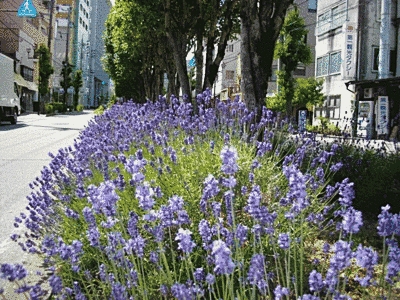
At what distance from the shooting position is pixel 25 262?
4.52 m

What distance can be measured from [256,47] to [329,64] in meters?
31.9

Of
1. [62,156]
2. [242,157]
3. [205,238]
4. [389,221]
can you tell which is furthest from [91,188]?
[62,156]

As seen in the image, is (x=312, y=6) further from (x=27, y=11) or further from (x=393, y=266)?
(x=393, y=266)

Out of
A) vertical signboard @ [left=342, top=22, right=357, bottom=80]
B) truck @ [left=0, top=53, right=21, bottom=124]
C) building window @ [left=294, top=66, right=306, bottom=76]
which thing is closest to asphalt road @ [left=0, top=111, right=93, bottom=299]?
truck @ [left=0, top=53, right=21, bottom=124]

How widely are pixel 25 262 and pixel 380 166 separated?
4.93 meters

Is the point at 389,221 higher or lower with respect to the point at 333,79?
lower

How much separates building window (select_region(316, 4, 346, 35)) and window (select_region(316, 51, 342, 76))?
7.13ft

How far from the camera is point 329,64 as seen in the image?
39.4 meters

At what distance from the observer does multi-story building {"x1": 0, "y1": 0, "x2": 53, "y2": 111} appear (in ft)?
184

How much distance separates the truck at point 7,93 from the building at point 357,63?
787 inches

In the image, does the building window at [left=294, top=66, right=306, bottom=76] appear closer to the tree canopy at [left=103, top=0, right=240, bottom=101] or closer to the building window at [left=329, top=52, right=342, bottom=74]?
the building window at [left=329, top=52, right=342, bottom=74]

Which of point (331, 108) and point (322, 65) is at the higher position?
point (322, 65)

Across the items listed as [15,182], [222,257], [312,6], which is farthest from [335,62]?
[222,257]

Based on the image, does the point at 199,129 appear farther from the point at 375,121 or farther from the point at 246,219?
the point at 375,121
